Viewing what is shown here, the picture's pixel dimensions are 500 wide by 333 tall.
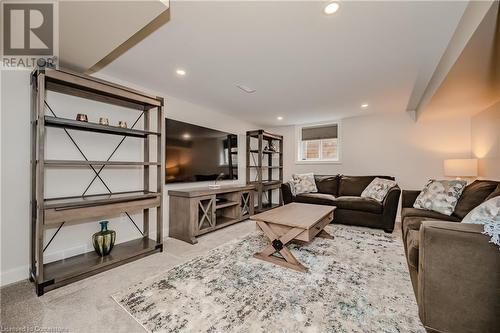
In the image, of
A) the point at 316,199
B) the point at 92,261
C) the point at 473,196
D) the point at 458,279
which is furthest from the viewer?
the point at 316,199

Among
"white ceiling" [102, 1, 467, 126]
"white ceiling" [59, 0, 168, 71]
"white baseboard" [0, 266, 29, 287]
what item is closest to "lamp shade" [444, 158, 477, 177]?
"white ceiling" [102, 1, 467, 126]

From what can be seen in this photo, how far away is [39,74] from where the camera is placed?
1771 mm

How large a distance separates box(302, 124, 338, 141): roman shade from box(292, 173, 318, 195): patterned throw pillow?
1142 mm

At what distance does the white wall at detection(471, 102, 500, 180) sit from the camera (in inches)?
107

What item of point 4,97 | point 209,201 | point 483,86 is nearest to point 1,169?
point 4,97

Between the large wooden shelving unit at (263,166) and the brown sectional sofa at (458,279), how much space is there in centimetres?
339

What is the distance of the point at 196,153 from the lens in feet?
11.6

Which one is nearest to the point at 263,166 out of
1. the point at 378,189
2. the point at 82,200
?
the point at 378,189

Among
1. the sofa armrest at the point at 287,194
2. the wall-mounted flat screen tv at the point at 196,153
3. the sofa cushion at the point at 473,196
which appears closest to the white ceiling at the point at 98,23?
the wall-mounted flat screen tv at the point at 196,153

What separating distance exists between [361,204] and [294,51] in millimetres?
2698

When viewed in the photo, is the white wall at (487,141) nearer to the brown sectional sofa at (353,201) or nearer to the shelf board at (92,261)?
the brown sectional sofa at (353,201)

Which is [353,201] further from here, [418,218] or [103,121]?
[103,121]

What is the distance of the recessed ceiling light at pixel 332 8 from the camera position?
1421mm

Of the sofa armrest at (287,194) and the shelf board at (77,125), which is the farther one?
the sofa armrest at (287,194)
